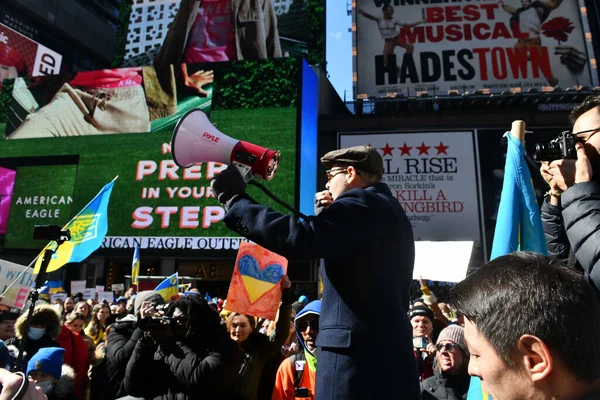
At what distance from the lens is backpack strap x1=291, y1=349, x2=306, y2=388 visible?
133 inches

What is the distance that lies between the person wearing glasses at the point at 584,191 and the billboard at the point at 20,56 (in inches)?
1549

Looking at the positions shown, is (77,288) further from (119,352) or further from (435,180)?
(435,180)

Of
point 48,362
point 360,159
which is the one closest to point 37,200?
point 48,362

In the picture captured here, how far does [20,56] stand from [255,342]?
3837 centimetres

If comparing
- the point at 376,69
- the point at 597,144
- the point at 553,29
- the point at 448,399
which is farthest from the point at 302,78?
the point at 597,144

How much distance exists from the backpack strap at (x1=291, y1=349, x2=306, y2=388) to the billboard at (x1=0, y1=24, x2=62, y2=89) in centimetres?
3755

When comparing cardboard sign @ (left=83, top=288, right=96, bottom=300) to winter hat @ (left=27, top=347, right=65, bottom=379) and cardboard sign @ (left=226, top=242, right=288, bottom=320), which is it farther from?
winter hat @ (left=27, top=347, right=65, bottom=379)

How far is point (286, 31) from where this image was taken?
24969 millimetres

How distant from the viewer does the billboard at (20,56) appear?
33.9 metres

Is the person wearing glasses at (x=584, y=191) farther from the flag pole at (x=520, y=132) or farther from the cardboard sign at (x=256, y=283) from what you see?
the cardboard sign at (x=256, y=283)

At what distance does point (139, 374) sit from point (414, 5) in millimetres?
24142

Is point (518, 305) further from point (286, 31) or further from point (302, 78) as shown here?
point (286, 31)

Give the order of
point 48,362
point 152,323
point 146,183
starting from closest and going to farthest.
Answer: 1. point 152,323
2. point 48,362
3. point 146,183

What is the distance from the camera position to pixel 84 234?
5.87m
